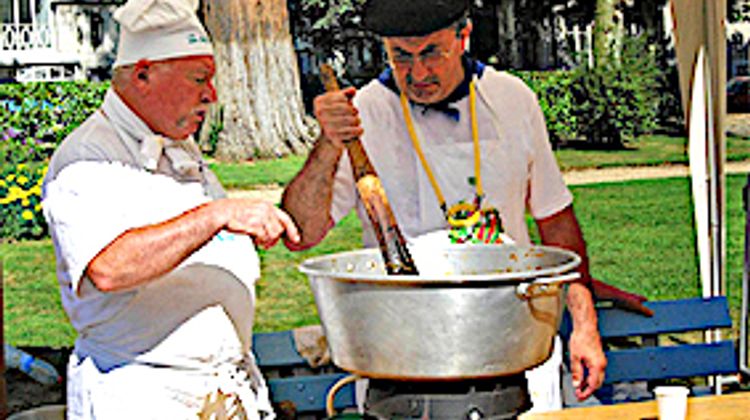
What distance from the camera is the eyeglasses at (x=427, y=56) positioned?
2.92 m

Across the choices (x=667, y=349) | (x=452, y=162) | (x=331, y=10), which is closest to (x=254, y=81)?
(x=331, y=10)

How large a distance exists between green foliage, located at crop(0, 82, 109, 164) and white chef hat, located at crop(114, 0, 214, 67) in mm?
811

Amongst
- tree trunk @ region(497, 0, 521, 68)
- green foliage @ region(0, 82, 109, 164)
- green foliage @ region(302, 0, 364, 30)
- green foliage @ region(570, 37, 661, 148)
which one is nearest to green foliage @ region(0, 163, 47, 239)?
green foliage @ region(0, 82, 109, 164)

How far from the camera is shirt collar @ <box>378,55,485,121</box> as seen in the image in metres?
2.99

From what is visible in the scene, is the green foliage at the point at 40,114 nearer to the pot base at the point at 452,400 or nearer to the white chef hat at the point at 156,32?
the white chef hat at the point at 156,32

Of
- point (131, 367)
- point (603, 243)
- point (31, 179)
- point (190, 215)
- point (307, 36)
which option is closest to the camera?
point (190, 215)

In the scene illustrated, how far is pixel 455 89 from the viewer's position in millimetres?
2998

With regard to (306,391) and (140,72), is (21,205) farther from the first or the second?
(140,72)

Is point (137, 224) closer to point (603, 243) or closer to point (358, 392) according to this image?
point (358, 392)

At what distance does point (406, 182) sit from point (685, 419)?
3.35ft

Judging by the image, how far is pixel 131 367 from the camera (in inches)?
96.2

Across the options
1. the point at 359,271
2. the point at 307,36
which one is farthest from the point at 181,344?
the point at 307,36

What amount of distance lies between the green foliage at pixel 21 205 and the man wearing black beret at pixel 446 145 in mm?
1263

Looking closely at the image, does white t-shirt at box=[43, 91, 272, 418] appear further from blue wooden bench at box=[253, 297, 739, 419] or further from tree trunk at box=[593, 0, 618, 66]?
tree trunk at box=[593, 0, 618, 66]
